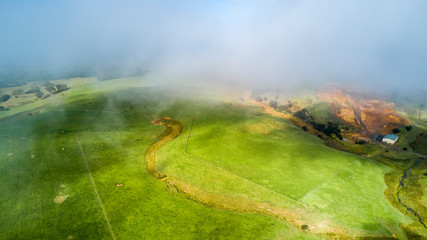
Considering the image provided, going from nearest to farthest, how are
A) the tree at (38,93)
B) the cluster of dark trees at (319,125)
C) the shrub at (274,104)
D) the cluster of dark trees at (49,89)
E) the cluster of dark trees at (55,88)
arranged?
the cluster of dark trees at (319,125) → the shrub at (274,104) → the tree at (38,93) → the cluster of dark trees at (49,89) → the cluster of dark trees at (55,88)

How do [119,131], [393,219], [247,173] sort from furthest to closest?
1. [119,131]
2. [247,173]
3. [393,219]

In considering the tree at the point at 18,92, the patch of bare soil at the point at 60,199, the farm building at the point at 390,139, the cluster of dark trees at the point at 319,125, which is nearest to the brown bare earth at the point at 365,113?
the farm building at the point at 390,139

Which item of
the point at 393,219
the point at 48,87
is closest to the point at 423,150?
the point at 393,219

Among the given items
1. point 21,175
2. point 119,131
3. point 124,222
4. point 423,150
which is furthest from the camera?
point 423,150

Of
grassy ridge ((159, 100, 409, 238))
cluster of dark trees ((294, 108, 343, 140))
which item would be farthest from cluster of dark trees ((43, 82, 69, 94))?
cluster of dark trees ((294, 108, 343, 140))

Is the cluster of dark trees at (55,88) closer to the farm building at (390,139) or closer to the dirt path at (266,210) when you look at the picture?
the dirt path at (266,210)

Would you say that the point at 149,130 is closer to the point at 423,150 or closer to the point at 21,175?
the point at 21,175

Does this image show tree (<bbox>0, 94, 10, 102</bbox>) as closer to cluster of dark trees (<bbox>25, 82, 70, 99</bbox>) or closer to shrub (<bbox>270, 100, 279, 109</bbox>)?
cluster of dark trees (<bbox>25, 82, 70, 99</bbox>)

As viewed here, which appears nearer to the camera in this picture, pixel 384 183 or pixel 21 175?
pixel 21 175
